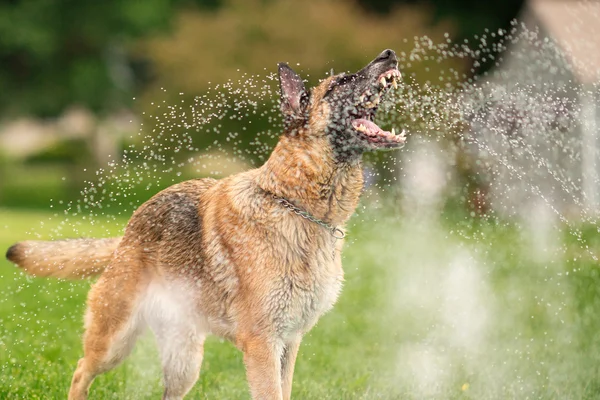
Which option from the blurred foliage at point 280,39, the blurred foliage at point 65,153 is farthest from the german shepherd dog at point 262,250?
the blurred foliage at point 65,153

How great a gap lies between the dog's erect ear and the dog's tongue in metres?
0.35

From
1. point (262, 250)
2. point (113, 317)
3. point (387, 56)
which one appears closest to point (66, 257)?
point (113, 317)

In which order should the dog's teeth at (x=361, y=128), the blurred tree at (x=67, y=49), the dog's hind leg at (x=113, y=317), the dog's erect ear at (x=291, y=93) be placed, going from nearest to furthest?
the dog's teeth at (x=361, y=128), the dog's erect ear at (x=291, y=93), the dog's hind leg at (x=113, y=317), the blurred tree at (x=67, y=49)

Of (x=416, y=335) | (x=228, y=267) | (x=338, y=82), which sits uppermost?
(x=338, y=82)

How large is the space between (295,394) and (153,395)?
1.06 m

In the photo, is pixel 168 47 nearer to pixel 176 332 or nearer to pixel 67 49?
pixel 67 49

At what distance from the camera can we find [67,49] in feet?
91.2

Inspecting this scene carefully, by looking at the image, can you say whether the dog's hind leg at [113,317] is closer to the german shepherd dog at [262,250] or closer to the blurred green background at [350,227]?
the german shepherd dog at [262,250]

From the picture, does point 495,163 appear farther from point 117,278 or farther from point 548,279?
point 117,278

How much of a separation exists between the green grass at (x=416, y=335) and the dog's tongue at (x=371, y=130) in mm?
2193

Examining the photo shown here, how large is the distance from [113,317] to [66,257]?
703 mm

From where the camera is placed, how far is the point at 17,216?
71.5 ft

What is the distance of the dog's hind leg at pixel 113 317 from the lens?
5.71 m

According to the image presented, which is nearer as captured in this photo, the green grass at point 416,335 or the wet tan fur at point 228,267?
the wet tan fur at point 228,267
